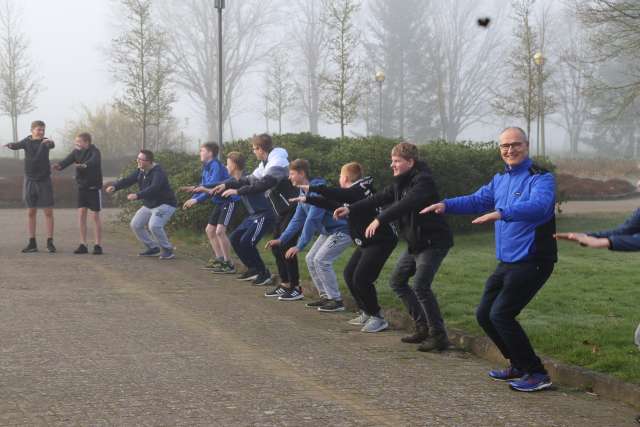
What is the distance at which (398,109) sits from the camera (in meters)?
71.1

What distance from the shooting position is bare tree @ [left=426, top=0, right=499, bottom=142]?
245ft

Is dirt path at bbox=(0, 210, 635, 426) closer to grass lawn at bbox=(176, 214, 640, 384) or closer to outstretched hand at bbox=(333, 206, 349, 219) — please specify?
Result: grass lawn at bbox=(176, 214, 640, 384)

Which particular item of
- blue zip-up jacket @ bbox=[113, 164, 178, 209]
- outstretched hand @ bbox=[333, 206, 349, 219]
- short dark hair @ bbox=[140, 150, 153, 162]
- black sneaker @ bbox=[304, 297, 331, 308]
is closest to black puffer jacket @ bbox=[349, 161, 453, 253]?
outstretched hand @ bbox=[333, 206, 349, 219]

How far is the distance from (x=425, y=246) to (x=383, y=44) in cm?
6676

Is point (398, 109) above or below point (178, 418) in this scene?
above

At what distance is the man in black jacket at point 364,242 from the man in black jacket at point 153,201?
5536 mm

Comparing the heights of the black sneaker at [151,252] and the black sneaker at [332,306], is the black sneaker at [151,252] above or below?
above

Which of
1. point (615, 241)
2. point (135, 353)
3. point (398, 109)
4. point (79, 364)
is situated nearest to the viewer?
point (615, 241)

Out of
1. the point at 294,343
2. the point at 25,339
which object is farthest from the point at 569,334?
the point at 25,339

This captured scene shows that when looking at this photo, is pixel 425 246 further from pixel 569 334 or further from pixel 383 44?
pixel 383 44

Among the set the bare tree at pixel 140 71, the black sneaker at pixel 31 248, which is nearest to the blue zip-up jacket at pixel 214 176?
the black sneaker at pixel 31 248

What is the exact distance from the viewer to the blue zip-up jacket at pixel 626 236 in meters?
5.10

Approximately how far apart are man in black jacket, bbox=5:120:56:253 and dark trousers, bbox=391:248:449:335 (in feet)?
26.1

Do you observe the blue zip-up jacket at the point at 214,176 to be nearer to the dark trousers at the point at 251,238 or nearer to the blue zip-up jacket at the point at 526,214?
the dark trousers at the point at 251,238
